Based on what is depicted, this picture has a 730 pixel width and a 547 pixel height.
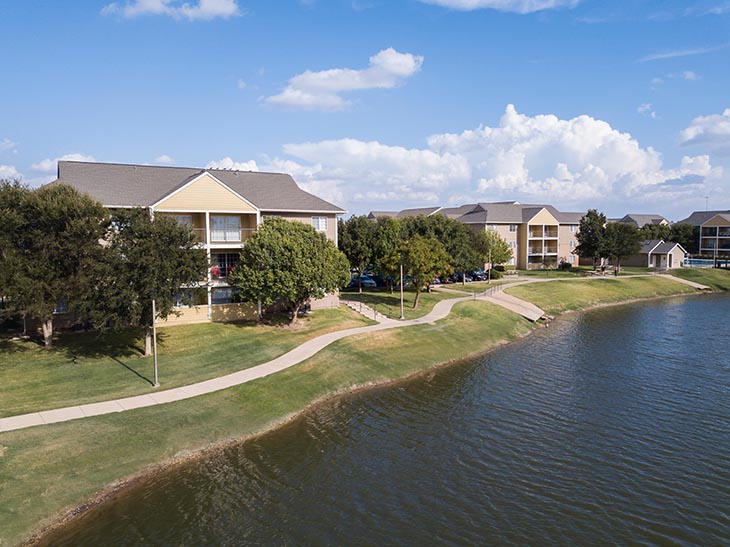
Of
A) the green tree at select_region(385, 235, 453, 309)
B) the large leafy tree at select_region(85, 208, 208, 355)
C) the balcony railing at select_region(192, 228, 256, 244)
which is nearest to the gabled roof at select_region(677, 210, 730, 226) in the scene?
the green tree at select_region(385, 235, 453, 309)

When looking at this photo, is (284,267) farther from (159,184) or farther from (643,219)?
(643,219)

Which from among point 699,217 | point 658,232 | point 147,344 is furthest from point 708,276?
point 147,344

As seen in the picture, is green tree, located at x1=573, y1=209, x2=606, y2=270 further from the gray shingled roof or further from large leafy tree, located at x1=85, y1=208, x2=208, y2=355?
large leafy tree, located at x1=85, y1=208, x2=208, y2=355

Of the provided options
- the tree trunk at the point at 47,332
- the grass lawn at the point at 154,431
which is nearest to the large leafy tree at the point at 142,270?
the tree trunk at the point at 47,332

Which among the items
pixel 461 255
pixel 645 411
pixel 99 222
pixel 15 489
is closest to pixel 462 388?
pixel 645 411

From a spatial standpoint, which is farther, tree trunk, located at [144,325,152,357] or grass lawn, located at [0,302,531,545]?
tree trunk, located at [144,325,152,357]

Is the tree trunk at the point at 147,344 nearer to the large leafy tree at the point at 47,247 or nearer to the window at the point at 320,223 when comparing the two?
the large leafy tree at the point at 47,247
